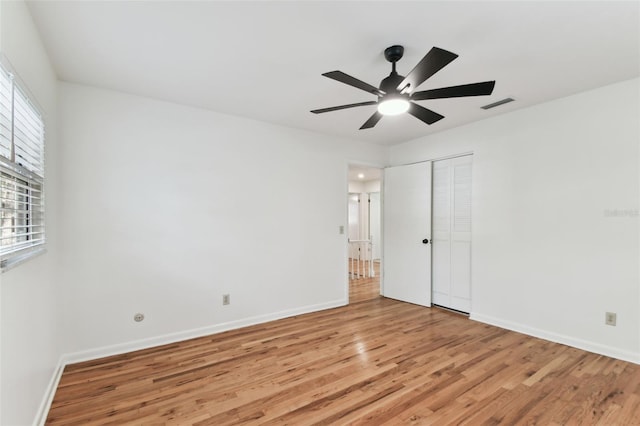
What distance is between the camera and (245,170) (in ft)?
11.9

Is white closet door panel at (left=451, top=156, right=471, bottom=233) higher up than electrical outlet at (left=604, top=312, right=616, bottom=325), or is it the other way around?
white closet door panel at (left=451, top=156, right=471, bottom=233)

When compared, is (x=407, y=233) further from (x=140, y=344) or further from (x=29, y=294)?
(x=29, y=294)

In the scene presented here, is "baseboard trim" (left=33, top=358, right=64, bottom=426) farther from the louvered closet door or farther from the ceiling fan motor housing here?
the louvered closet door

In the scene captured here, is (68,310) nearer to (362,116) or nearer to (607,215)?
(362,116)

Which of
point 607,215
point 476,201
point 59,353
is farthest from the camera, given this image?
point 476,201

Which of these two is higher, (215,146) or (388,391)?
(215,146)

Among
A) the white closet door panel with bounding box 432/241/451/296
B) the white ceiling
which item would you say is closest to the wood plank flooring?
the white closet door panel with bounding box 432/241/451/296

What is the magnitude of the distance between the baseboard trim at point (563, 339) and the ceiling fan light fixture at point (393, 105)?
2.88 metres

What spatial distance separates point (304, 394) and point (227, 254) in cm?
184

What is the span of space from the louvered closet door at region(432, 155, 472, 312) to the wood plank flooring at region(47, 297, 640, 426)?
808mm

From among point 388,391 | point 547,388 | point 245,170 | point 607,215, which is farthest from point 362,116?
point 547,388

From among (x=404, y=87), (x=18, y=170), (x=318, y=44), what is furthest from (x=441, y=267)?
(x=18, y=170)

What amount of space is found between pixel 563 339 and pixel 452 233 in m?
1.63

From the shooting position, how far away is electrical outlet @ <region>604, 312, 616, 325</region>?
109 inches
